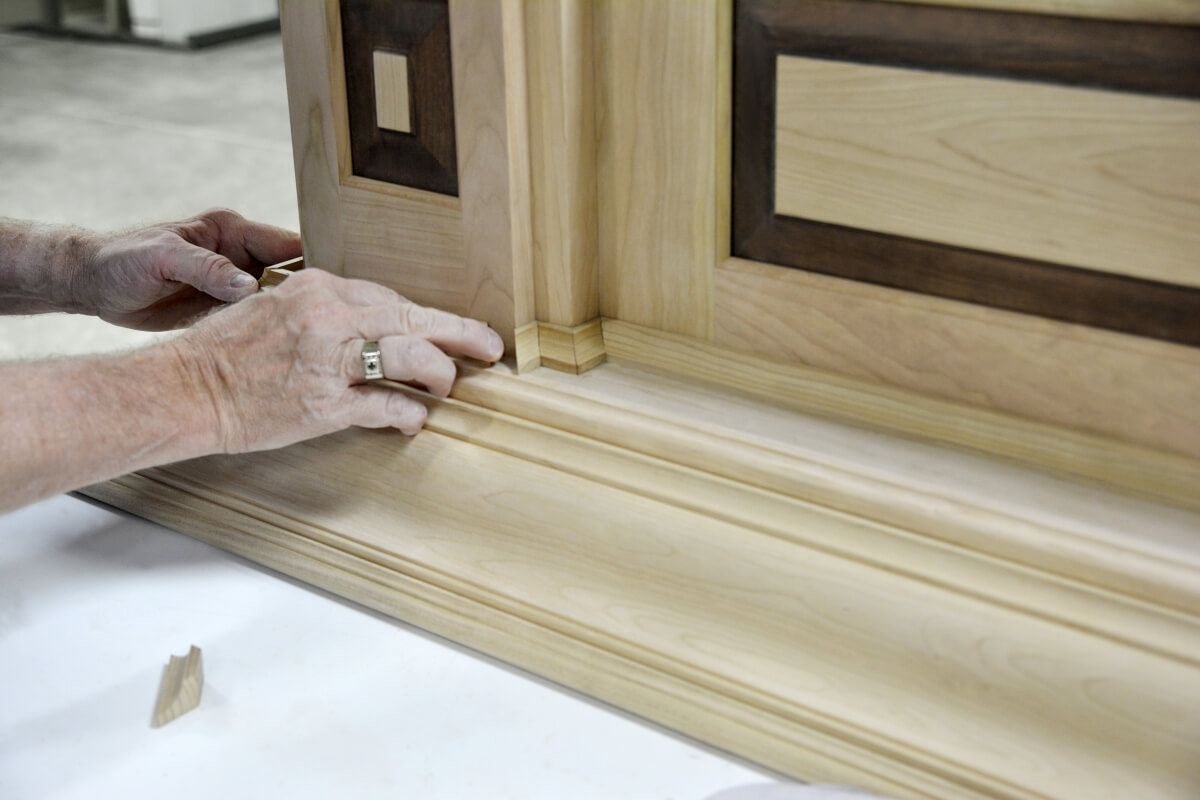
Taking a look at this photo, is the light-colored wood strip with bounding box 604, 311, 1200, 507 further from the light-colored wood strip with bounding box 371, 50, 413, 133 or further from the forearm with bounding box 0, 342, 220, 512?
the forearm with bounding box 0, 342, 220, 512

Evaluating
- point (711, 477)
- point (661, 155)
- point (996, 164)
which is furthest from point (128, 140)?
point (996, 164)

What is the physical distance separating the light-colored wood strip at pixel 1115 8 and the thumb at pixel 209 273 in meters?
0.72

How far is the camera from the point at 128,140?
4453 millimetres

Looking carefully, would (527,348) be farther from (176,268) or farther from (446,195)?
(176,268)

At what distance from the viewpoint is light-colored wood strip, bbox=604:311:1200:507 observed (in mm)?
892

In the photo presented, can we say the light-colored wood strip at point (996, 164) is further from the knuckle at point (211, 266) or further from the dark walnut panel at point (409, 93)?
the knuckle at point (211, 266)

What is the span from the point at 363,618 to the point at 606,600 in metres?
0.22

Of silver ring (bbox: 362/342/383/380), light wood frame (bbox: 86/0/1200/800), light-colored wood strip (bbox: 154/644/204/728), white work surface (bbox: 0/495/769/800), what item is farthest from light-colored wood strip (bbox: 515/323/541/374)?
light-colored wood strip (bbox: 154/644/204/728)

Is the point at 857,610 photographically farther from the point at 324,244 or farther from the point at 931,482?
the point at 324,244

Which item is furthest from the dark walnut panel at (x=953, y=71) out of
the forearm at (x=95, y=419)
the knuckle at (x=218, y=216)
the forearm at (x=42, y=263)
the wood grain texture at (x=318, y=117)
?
the forearm at (x=42, y=263)

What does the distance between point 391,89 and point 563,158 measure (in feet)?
0.56

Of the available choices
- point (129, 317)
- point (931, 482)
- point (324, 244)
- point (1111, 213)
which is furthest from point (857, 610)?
point (129, 317)

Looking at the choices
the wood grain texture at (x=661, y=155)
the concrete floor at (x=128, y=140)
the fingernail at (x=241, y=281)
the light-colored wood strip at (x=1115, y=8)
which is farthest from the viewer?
the concrete floor at (x=128, y=140)

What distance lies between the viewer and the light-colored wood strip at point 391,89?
108 cm
